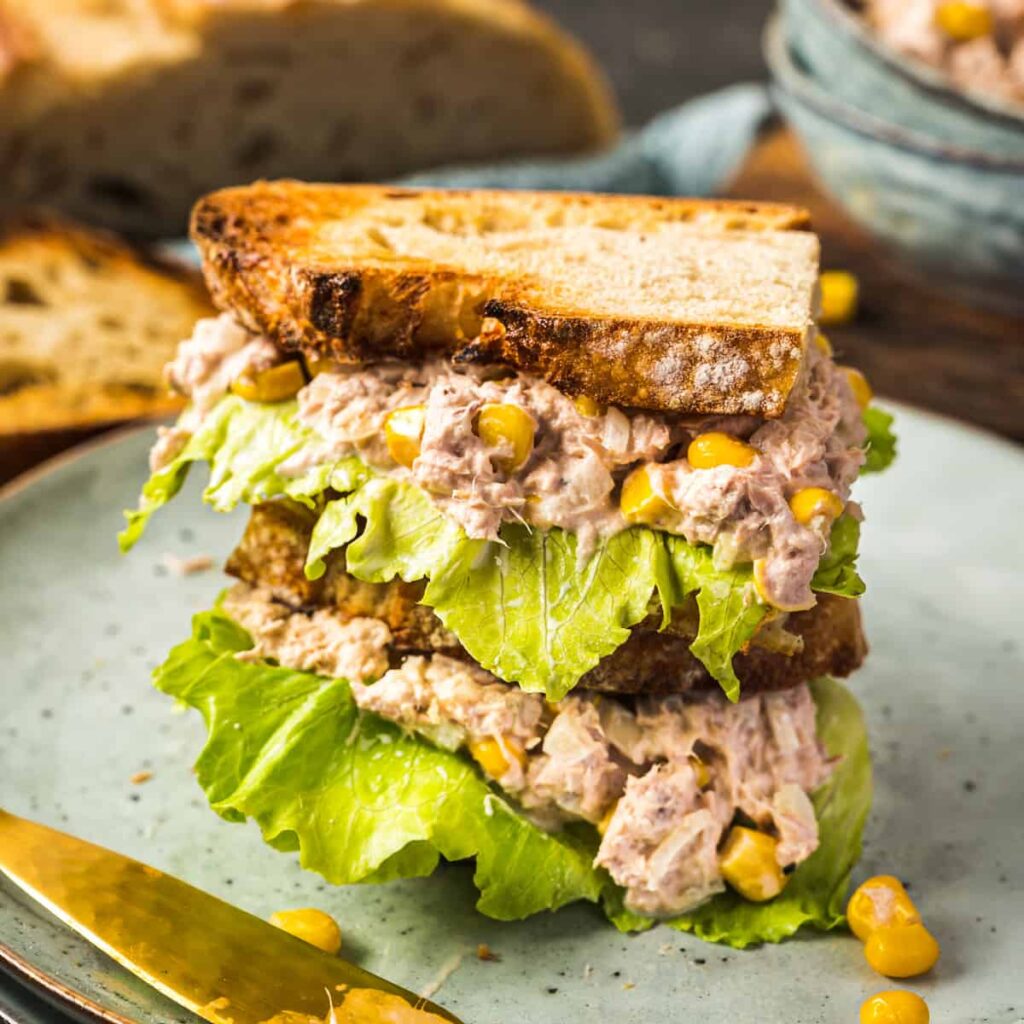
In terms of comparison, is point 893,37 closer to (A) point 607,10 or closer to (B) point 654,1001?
(B) point 654,1001

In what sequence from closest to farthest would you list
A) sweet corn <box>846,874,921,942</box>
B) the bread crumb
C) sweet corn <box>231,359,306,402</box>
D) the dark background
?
sweet corn <box>846,874,921,942</box> → sweet corn <box>231,359,306,402</box> → the bread crumb → the dark background

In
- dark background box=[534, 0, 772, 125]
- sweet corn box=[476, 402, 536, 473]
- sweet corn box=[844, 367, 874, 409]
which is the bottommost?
dark background box=[534, 0, 772, 125]

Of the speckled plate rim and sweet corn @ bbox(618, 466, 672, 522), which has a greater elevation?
sweet corn @ bbox(618, 466, 672, 522)

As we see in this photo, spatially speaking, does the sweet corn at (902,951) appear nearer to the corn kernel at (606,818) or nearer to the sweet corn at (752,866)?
the sweet corn at (752,866)

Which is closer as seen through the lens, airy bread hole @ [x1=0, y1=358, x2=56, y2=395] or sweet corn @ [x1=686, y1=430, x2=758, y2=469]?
sweet corn @ [x1=686, y1=430, x2=758, y2=469]

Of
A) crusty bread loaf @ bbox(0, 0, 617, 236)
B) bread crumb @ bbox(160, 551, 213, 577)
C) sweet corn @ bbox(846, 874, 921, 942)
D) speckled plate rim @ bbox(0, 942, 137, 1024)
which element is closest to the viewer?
speckled plate rim @ bbox(0, 942, 137, 1024)

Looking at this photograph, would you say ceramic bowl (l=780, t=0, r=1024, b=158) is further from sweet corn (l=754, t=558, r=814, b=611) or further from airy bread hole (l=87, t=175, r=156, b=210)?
airy bread hole (l=87, t=175, r=156, b=210)

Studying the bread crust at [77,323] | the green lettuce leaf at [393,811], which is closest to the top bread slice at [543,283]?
the green lettuce leaf at [393,811]

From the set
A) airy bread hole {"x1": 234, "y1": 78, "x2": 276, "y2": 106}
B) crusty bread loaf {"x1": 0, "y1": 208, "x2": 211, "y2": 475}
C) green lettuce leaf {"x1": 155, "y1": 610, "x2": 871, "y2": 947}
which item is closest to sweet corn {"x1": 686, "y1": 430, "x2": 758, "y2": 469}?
green lettuce leaf {"x1": 155, "y1": 610, "x2": 871, "y2": 947}
